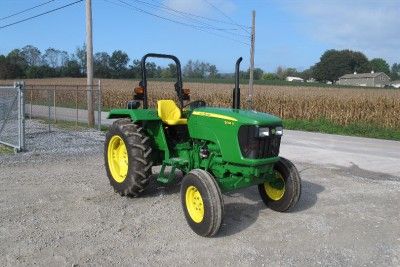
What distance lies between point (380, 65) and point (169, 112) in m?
134

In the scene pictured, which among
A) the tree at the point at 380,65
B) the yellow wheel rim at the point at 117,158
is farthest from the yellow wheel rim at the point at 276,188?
the tree at the point at 380,65

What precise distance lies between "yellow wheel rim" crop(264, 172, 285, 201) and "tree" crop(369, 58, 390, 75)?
126m

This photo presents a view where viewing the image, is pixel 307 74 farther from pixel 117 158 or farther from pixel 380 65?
pixel 117 158

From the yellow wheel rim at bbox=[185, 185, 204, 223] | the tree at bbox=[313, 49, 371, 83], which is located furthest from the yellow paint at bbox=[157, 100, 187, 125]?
the tree at bbox=[313, 49, 371, 83]

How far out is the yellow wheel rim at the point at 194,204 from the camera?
4898 mm

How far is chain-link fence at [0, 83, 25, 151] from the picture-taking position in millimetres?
10093

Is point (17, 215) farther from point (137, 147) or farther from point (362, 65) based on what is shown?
point (362, 65)

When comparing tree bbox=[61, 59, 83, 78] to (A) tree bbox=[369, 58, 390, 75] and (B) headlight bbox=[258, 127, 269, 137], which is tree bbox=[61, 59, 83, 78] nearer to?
(B) headlight bbox=[258, 127, 269, 137]

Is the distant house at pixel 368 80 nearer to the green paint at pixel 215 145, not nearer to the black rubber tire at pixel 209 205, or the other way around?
the green paint at pixel 215 145

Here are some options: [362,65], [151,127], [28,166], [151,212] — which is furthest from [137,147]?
[362,65]

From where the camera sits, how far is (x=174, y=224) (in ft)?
17.0

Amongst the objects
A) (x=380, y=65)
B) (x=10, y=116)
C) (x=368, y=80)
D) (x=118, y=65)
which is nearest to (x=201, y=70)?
(x=118, y=65)

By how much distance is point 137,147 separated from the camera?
229 inches

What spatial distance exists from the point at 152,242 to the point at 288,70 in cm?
12412
